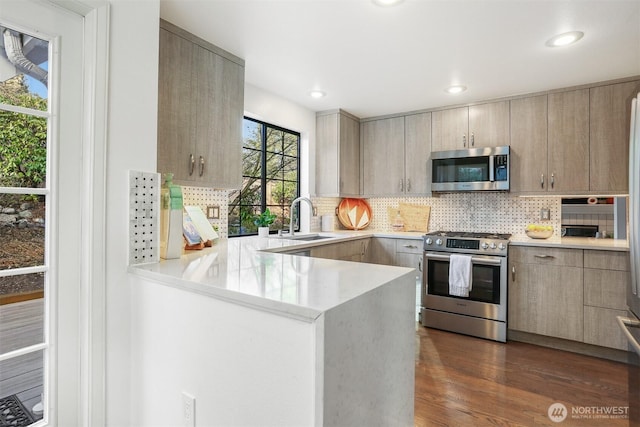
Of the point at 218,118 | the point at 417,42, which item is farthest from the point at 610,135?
the point at 218,118

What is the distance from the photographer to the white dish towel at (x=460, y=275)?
10.3 ft

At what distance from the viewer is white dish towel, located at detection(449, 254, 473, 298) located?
10.3ft

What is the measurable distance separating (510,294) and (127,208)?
10.3ft

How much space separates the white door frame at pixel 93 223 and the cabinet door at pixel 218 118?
2.89 ft

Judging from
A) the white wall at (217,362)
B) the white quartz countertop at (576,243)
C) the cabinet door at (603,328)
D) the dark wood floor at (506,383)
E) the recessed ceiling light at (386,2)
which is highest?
the recessed ceiling light at (386,2)

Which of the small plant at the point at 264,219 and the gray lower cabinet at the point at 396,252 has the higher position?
the small plant at the point at 264,219

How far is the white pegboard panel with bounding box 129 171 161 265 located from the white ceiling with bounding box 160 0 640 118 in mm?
1076

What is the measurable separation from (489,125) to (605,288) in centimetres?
177

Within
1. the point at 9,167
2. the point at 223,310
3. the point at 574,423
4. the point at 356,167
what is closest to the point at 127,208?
the point at 9,167

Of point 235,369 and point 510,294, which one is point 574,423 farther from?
point 235,369

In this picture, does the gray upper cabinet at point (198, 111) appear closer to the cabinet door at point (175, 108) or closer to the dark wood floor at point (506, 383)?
the cabinet door at point (175, 108)

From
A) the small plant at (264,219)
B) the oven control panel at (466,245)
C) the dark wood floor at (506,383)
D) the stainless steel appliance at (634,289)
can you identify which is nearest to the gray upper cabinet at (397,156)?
the oven control panel at (466,245)

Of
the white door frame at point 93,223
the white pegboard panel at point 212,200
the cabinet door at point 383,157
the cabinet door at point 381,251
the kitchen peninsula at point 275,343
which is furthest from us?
the cabinet door at point 383,157

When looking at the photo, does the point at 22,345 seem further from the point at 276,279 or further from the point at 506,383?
the point at 506,383
